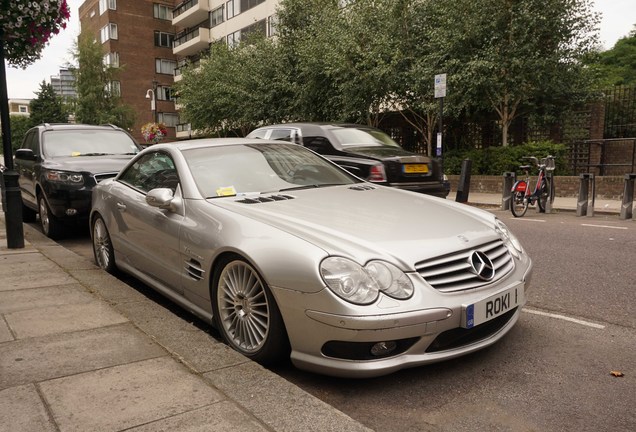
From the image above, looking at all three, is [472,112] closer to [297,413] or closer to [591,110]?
[591,110]

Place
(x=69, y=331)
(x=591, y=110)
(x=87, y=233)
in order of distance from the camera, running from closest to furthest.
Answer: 1. (x=69, y=331)
2. (x=87, y=233)
3. (x=591, y=110)

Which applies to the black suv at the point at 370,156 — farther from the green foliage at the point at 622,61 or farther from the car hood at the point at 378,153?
the green foliage at the point at 622,61

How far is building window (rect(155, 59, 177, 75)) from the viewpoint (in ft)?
172

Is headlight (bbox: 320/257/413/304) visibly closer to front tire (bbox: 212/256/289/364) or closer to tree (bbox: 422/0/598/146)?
front tire (bbox: 212/256/289/364)

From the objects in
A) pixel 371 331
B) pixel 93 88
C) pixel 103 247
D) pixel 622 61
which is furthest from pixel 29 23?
pixel 622 61

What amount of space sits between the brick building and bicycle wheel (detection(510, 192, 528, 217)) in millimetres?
43792

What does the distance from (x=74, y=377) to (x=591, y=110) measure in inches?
683

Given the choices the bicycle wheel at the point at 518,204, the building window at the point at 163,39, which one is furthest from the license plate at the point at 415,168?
the building window at the point at 163,39

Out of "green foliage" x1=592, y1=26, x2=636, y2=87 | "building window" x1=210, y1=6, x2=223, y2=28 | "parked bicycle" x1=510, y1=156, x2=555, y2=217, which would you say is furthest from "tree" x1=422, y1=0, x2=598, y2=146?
"building window" x1=210, y1=6, x2=223, y2=28

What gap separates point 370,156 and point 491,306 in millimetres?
5837

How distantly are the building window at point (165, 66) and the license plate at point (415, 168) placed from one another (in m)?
49.2

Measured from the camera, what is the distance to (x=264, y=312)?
3076mm

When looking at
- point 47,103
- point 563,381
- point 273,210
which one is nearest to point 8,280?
point 273,210

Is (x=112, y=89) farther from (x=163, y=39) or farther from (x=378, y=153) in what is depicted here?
(x=378, y=153)
